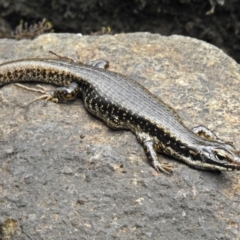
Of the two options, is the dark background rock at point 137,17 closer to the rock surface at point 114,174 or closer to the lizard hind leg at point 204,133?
the rock surface at point 114,174

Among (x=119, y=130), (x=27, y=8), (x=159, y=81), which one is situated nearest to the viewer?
(x=119, y=130)

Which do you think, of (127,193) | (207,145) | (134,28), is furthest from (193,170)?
(134,28)

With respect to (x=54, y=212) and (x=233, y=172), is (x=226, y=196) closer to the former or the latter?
(x=233, y=172)

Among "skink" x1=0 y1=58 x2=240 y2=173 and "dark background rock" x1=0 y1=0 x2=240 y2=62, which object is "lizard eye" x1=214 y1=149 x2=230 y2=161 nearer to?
"skink" x1=0 y1=58 x2=240 y2=173

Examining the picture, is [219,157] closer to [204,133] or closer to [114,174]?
[204,133]

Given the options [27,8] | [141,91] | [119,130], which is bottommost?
[27,8]

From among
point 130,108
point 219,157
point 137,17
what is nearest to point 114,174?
point 130,108

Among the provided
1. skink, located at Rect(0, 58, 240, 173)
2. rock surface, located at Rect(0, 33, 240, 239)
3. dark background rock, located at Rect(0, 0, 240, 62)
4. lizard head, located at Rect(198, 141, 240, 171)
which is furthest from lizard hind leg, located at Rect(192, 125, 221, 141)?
dark background rock, located at Rect(0, 0, 240, 62)
